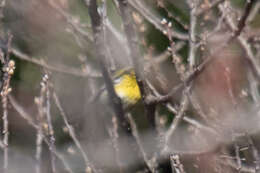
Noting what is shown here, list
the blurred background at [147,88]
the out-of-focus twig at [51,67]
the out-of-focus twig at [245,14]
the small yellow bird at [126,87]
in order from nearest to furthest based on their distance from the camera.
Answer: the out-of-focus twig at [245,14]
the blurred background at [147,88]
the out-of-focus twig at [51,67]
the small yellow bird at [126,87]

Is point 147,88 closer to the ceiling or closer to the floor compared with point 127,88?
closer to the floor

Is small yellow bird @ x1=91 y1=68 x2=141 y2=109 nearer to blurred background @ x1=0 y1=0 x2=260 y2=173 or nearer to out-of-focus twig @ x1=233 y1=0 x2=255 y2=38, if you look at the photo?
blurred background @ x1=0 y1=0 x2=260 y2=173

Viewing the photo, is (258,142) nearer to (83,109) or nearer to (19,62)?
(83,109)

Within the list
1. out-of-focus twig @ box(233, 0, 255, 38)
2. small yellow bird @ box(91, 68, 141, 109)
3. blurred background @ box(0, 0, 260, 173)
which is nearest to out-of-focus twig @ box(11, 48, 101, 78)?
blurred background @ box(0, 0, 260, 173)

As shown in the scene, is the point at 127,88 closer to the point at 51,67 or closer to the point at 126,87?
the point at 126,87

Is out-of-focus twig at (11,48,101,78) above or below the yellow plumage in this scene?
above

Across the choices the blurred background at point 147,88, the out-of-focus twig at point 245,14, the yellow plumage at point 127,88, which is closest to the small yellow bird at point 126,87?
the yellow plumage at point 127,88

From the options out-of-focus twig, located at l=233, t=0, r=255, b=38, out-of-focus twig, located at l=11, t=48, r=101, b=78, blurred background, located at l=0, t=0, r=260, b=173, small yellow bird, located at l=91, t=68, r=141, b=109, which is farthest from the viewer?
small yellow bird, located at l=91, t=68, r=141, b=109

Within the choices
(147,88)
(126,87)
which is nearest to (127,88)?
(126,87)

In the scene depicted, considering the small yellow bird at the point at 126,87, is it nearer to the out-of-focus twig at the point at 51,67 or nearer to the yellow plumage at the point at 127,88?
the yellow plumage at the point at 127,88

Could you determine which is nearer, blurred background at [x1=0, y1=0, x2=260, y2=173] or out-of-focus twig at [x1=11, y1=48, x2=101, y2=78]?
blurred background at [x1=0, y1=0, x2=260, y2=173]

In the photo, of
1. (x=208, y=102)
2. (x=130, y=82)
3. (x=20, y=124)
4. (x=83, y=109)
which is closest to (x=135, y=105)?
(x=130, y=82)
